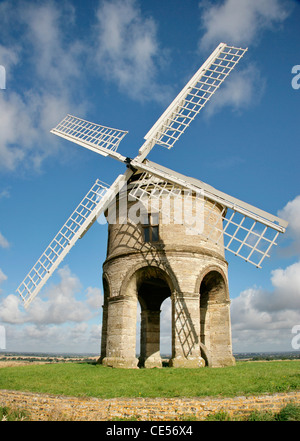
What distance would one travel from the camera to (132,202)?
18.2m

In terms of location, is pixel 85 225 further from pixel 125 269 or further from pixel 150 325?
pixel 150 325

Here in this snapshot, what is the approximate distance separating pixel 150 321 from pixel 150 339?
3.74 ft

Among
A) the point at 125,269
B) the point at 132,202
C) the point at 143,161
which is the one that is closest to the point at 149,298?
the point at 125,269

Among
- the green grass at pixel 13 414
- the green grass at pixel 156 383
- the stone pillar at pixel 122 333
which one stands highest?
the stone pillar at pixel 122 333

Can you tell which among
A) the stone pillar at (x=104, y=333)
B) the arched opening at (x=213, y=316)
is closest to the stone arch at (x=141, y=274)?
the arched opening at (x=213, y=316)

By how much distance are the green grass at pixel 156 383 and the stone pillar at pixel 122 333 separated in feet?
6.37

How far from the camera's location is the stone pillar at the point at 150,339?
20422mm

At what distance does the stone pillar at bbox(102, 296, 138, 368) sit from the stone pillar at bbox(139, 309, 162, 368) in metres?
5.08

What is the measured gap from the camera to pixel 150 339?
68.6 feet

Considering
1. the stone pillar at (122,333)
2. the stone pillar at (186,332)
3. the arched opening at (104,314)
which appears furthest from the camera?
the arched opening at (104,314)

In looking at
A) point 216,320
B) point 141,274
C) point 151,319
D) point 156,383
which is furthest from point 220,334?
point 156,383

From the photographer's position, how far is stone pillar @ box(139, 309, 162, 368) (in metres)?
20.4

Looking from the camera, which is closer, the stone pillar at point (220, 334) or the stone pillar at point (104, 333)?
the stone pillar at point (220, 334)

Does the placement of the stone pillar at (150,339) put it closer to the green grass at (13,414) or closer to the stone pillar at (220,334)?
the stone pillar at (220,334)
